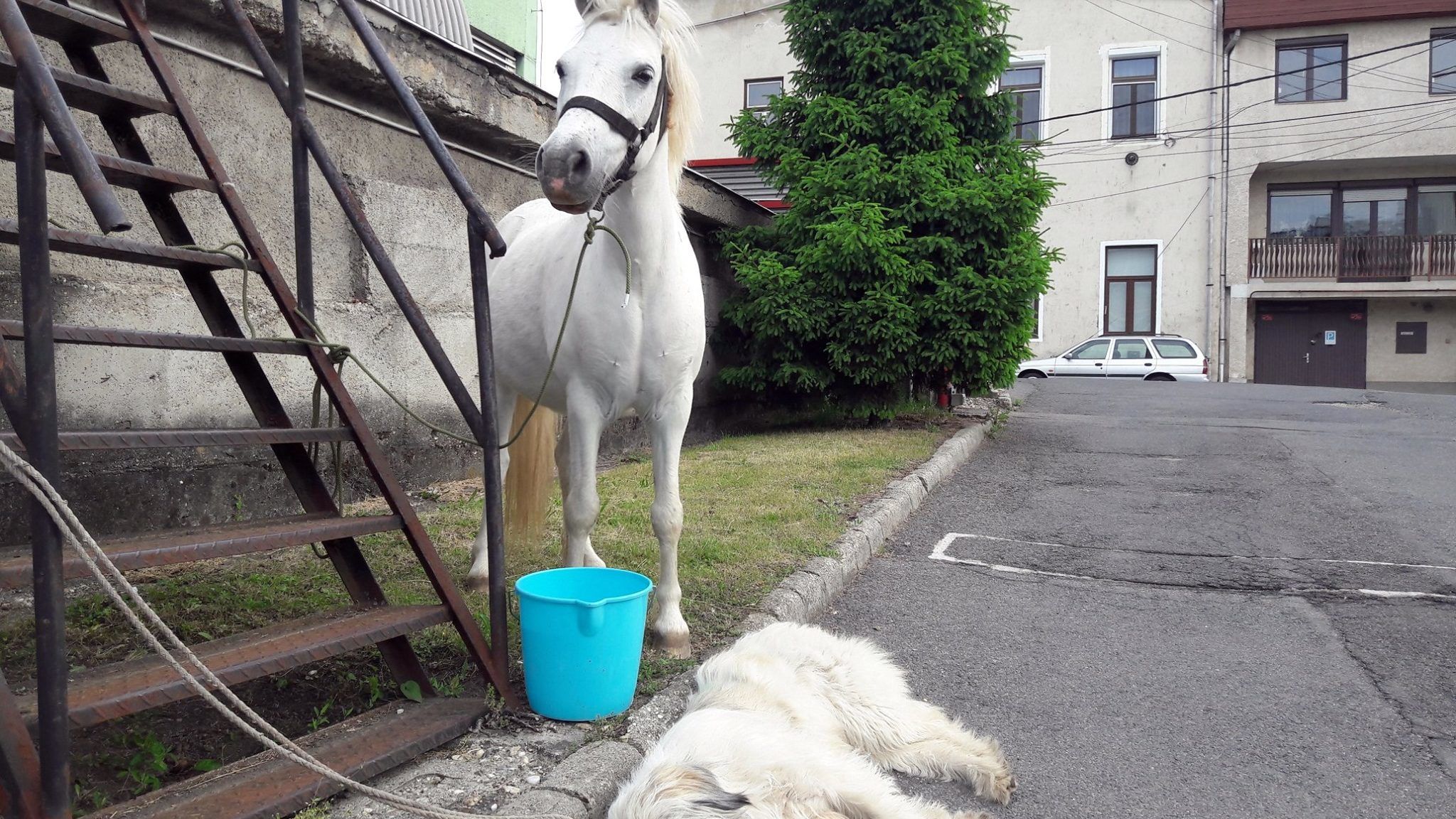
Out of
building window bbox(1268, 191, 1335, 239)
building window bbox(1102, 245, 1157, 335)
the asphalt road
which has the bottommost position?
the asphalt road

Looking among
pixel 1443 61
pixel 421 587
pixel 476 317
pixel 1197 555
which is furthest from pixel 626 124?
pixel 1443 61

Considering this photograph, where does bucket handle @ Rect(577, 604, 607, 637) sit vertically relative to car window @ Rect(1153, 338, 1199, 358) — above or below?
below

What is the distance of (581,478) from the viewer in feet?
Result: 11.4

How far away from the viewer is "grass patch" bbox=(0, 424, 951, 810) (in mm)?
2818

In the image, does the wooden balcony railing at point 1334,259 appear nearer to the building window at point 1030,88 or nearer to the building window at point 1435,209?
the building window at point 1435,209

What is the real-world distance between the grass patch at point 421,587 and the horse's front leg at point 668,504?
0.16 m

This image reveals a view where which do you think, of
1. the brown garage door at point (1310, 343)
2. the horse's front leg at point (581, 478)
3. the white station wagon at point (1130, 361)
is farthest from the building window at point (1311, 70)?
the horse's front leg at point (581, 478)

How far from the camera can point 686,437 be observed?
32.6ft

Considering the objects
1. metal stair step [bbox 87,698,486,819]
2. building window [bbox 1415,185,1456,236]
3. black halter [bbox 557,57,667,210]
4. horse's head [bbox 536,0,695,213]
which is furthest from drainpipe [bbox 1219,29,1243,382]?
metal stair step [bbox 87,698,486,819]

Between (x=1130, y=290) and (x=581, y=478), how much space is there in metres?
24.5

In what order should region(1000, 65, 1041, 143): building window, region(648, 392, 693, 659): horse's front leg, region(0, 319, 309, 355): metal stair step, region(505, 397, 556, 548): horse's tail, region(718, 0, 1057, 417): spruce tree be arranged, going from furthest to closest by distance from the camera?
region(1000, 65, 1041, 143): building window, region(718, 0, 1057, 417): spruce tree, region(505, 397, 556, 548): horse's tail, region(648, 392, 693, 659): horse's front leg, region(0, 319, 309, 355): metal stair step

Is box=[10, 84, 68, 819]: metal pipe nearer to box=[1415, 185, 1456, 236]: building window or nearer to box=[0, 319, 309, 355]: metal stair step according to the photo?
box=[0, 319, 309, 355]: metal stair step

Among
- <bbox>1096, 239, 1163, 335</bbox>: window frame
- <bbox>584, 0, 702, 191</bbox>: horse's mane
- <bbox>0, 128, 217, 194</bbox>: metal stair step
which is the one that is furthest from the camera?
<bbox>1096, 239, 1163, 335</bbox>: window frame

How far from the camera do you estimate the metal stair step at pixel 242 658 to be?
1993 mm
